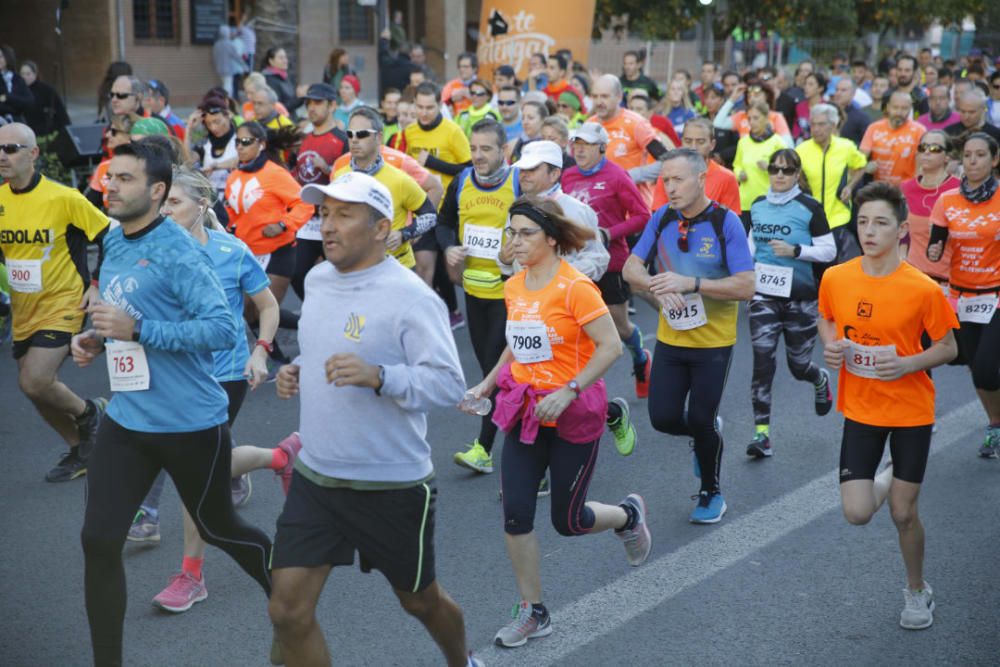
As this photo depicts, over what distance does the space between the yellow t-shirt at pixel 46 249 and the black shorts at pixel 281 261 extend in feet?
8.34

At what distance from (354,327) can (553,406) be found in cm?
109

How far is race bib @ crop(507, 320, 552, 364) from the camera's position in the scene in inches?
196

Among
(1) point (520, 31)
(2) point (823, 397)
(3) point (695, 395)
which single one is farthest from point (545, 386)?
(1) point (520, 31)

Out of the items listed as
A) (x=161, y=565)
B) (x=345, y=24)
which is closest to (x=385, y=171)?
(x=161, y=565)

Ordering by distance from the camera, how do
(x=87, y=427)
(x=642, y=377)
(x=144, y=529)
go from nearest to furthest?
(x=144, y=529), (x=87, y=427), (x=642, y=377)

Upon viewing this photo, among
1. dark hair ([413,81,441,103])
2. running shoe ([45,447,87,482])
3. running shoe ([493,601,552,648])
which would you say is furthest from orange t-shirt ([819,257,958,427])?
dark hair ([413,81,441,103])

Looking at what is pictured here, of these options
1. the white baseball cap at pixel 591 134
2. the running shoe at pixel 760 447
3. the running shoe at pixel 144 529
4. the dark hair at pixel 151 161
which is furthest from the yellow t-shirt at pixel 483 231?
the dark hair at pixel 151 161

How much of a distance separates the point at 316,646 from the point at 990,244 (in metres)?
4.67

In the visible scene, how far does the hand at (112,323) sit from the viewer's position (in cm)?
419

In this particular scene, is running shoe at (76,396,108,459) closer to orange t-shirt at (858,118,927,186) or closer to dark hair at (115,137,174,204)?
dark hair at (115,137,174,204)

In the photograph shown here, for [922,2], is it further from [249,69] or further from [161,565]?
[161,565]

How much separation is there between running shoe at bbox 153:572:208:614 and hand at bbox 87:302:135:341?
138 cm

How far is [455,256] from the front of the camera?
22.9ft

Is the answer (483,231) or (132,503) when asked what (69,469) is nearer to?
(483,231)
